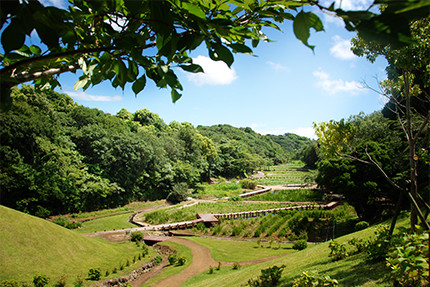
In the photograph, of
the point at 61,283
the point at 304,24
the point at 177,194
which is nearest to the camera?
the point at 304,24

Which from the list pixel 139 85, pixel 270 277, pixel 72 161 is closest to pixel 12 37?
pixel 139 85

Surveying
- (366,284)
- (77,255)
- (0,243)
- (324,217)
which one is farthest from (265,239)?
(0,243)

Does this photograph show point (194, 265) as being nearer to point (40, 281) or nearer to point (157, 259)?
point (157, 259)

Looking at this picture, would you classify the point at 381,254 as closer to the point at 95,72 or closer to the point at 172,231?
the point at 95,72

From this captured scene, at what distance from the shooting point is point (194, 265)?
30.9 ft

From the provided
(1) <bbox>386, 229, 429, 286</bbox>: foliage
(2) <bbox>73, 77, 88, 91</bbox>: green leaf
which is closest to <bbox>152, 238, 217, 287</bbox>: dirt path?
(1) <bbox>386, 229, 429, 286</bbox>: foliage

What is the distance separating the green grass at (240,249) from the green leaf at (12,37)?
10172mm

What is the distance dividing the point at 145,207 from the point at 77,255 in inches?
544

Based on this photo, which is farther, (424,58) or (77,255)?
(77,255)

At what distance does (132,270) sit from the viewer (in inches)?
350

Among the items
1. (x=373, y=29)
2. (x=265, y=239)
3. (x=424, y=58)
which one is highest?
(x=424, y=58)

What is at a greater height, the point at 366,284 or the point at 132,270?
the point at 366,284

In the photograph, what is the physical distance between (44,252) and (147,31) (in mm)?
9879

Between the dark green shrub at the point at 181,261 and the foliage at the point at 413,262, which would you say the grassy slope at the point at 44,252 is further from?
the foliage at the point at 413,262
